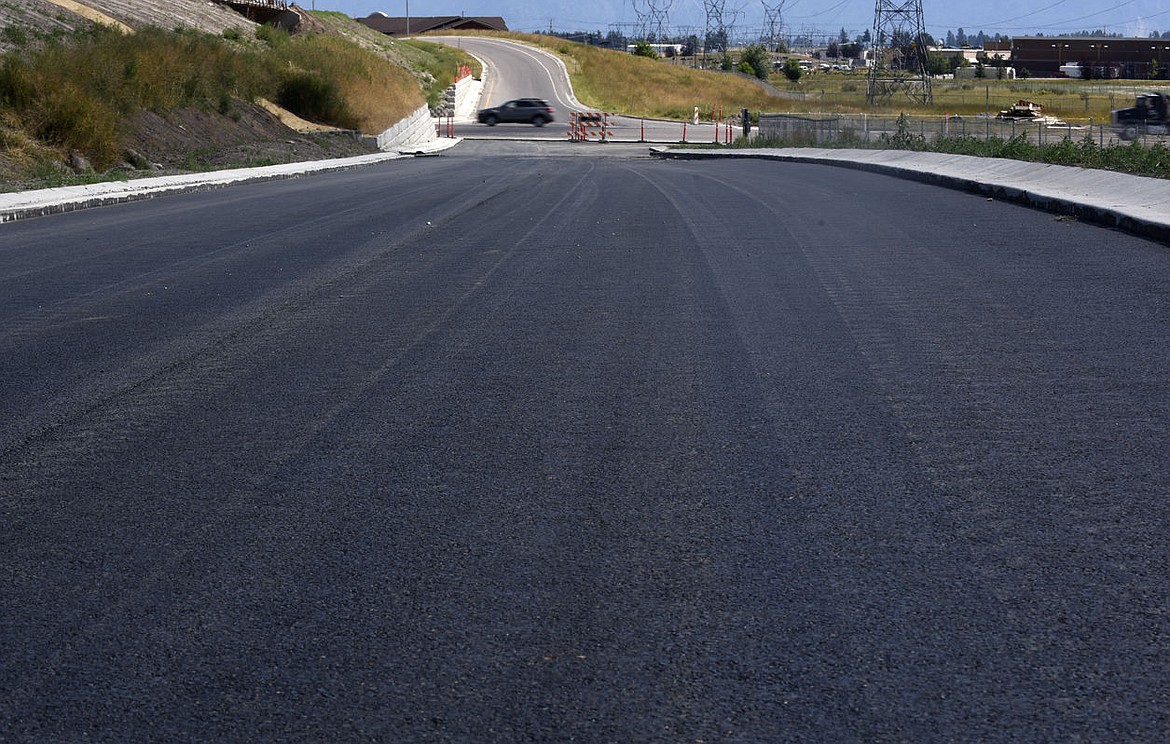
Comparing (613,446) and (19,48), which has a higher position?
(19,48)

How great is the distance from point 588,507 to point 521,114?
7589 cm

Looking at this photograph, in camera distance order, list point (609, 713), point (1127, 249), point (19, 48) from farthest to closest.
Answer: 1. point (19, 48)
2. point (1127, 249)
3. point (609, 713)

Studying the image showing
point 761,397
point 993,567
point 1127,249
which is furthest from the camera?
point 1127,249

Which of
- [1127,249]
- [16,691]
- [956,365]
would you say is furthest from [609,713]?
[1127,249]

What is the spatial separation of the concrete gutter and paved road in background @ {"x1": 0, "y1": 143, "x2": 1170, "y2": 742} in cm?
816

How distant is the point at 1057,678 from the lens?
4.08 metres

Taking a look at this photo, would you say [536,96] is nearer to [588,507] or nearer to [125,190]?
[125,190]

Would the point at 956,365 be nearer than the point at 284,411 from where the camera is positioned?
No

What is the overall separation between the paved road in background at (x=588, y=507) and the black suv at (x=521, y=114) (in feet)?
226

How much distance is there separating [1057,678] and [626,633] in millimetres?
1356

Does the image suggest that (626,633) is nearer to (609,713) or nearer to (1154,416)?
(609,713)

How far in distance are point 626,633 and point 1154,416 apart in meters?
3.95

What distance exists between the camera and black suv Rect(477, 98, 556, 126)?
79688mm

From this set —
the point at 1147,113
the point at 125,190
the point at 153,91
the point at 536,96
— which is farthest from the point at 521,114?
the point at 125,190
